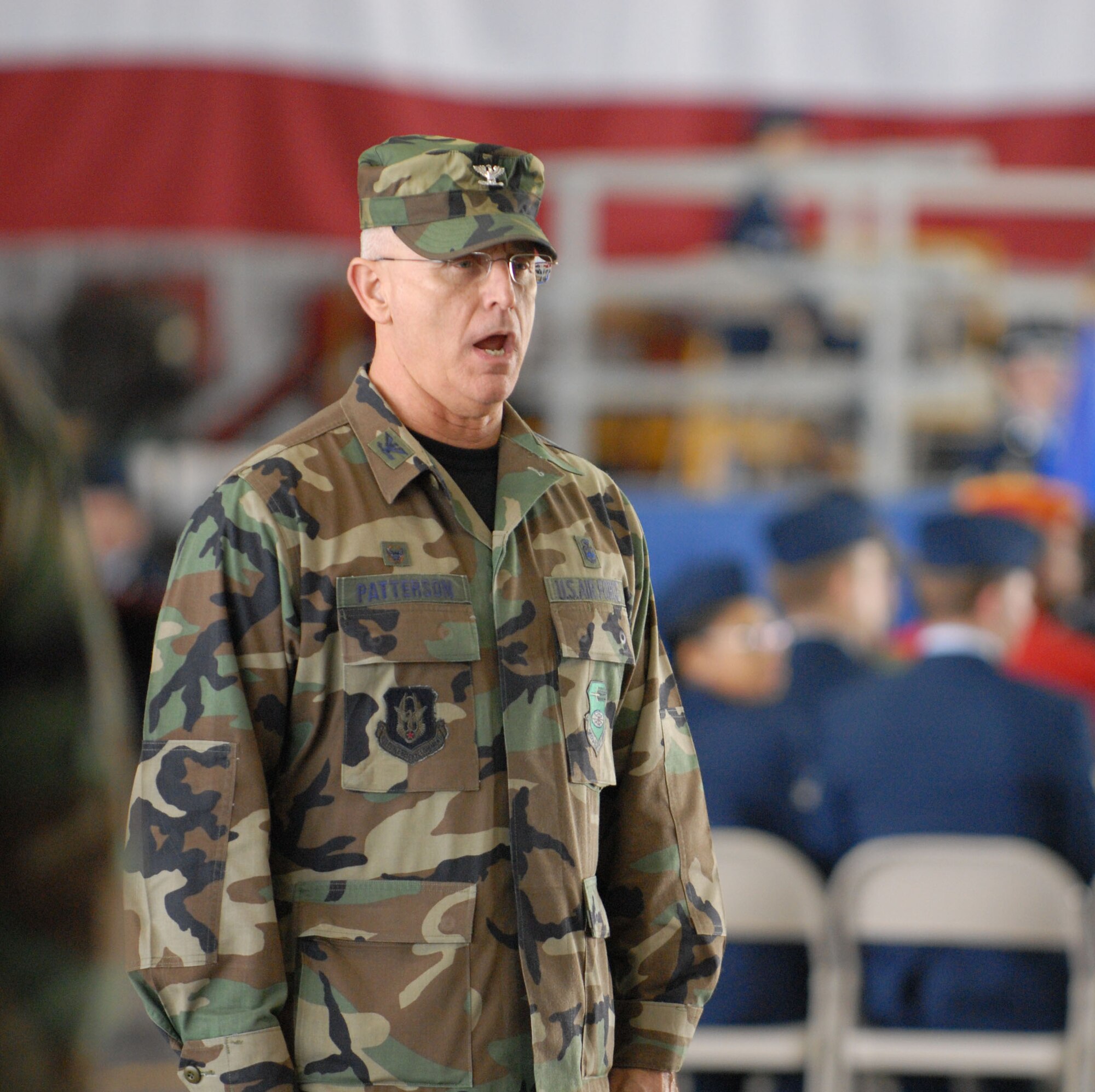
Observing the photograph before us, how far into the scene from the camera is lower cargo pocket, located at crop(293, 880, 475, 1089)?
1.21 meters

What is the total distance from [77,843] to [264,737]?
88 centimetres

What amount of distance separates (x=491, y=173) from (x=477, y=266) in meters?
0.08

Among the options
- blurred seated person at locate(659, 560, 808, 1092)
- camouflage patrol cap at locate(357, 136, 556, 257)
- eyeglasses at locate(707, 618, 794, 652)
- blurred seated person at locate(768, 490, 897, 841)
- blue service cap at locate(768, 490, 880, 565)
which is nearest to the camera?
camouflage patrol cap at locate(357, 136, 556, 257)

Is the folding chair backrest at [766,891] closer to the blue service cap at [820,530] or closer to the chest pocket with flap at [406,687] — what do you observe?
the blue service cap at [820,530]

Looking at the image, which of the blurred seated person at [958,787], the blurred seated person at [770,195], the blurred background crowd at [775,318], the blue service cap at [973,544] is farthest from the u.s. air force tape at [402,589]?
the blurred seated person at [770,195]

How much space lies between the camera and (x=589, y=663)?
52.4 inches

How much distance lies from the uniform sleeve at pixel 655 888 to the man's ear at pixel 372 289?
383mm

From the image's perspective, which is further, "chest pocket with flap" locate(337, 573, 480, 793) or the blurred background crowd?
the blurred background crowd

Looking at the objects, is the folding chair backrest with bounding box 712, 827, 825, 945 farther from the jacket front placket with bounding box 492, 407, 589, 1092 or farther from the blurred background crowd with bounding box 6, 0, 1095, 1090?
the jacket front placket with bounding box 492, 407, 589, 1092

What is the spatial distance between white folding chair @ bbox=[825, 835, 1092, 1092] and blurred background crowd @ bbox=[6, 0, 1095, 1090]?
5 centimetres

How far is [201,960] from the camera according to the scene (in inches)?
45.8

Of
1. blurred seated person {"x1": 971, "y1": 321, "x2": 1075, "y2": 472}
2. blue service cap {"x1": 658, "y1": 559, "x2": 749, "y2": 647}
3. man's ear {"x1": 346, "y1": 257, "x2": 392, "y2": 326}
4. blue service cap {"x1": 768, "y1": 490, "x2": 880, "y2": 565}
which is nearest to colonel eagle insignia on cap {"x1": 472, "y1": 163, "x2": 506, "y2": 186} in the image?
man's ear {"x1": 346, "y1": 257, "x2": 392, "y2": 326}

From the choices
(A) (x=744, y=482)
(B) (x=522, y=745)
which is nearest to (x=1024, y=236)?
(A) (x=744, y=482)

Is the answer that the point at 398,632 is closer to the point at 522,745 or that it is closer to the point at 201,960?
the point at 522,745
